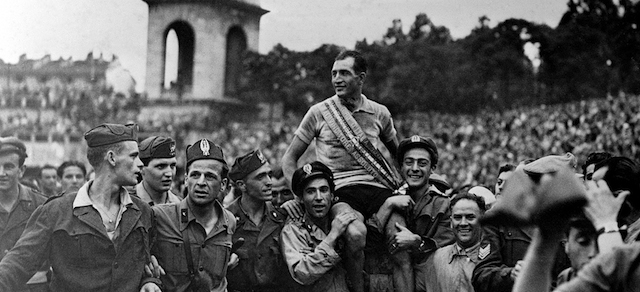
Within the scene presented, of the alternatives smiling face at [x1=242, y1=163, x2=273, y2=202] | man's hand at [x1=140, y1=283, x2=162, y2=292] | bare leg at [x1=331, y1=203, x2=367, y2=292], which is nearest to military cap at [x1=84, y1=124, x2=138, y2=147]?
man's hand at [x1=140, y1=283, x2=162, y2=292]

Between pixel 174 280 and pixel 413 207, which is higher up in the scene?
pixel 413 207

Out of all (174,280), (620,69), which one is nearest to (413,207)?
(174,280)

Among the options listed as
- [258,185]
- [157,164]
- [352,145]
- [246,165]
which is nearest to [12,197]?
[157,164]

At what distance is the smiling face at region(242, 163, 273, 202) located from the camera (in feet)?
22.1

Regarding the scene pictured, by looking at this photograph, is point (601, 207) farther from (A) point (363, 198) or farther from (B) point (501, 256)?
(A) point (363, 198)

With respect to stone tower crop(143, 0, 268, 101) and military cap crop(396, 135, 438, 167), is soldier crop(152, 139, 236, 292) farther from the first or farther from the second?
stone tower crop(143, 0, 268, 101)

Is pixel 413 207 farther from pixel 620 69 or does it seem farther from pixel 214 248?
pixel 620 69

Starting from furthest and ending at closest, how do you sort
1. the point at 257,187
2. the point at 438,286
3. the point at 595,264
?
1. the point at 257,187
2. the point at 438,286
3. the point at 595,264

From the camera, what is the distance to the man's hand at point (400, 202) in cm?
617

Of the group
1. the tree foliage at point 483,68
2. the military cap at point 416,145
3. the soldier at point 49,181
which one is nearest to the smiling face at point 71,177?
the soldier at point 49,181

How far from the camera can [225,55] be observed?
53781 mm

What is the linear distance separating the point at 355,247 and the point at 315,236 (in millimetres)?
355

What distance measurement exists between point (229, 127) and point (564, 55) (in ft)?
67.0

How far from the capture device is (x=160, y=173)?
6863mm
